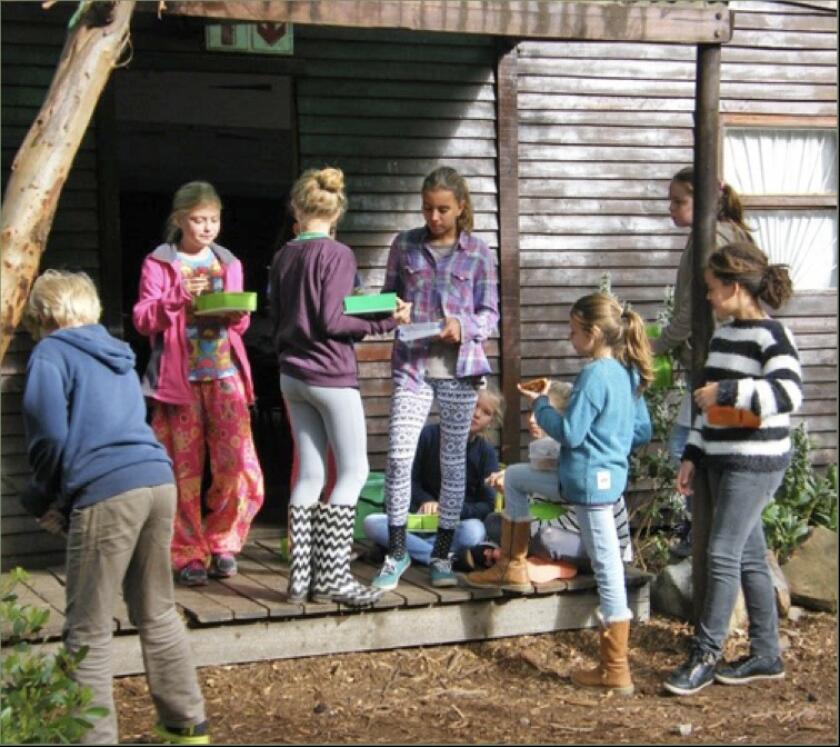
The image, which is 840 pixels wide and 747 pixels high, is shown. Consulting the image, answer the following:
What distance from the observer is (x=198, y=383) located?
6.32 m

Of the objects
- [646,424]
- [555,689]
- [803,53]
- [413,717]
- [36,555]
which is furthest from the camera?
[803,53]

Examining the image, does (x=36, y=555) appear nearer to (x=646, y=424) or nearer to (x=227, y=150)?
(x=646, y=424)

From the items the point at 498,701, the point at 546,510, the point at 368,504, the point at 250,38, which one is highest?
the point at 250,38

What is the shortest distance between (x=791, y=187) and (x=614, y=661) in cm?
455

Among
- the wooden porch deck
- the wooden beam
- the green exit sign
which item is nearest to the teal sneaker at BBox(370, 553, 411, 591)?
the wooden porch deck

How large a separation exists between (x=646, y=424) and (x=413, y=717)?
2.05 meters

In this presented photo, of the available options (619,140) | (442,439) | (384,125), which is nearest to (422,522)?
(442,439)

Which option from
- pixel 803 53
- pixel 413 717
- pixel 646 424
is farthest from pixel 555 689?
pixel 803 53

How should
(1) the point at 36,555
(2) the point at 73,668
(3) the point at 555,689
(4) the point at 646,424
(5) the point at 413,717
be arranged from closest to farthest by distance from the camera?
(2) the point at 73,668 → (5) the point at 413,717 → (3) the point at 555,689 → (4) the point at 646,424 → (1) the point at 36,555

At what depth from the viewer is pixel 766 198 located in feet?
30.2

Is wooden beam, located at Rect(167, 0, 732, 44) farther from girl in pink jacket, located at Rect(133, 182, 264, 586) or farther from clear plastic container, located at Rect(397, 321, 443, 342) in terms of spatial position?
clear plastic container, located at Rect(397, 321, 443, 342)

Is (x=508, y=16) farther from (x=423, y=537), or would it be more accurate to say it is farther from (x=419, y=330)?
(x=423, y=537)

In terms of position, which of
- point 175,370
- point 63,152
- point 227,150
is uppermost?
point 227,150

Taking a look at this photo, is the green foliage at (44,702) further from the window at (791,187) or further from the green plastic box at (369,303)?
the window at (791,187)
